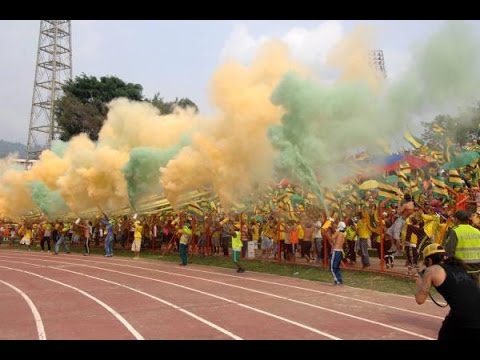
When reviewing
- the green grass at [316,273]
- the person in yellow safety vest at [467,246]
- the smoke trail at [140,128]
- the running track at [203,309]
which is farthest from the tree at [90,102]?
the person in yellow safety vest at [467,246]

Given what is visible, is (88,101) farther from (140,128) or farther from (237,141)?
(237,141)

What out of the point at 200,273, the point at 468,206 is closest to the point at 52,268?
the point at 200,273

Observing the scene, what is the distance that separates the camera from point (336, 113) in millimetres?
13383

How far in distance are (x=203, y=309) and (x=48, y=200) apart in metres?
22.2

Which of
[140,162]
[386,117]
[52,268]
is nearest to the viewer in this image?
[386,117]

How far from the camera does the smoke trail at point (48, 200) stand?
1105 inches

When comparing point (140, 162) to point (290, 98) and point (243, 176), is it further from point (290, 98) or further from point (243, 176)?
point (290, 98)

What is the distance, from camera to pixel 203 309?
8828 mm

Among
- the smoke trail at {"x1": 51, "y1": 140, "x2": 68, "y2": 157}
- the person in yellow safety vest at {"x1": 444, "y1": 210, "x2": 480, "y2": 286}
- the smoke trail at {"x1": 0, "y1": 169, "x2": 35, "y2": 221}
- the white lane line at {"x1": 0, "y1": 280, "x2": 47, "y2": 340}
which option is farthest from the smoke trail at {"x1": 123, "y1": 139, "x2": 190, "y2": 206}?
the person in yellow safety vest at {"x1": 444, "y1": 210, "x2": 480, "y2": 286}

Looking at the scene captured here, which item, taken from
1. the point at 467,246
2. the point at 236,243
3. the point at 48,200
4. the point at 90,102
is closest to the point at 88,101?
the point at 90,102

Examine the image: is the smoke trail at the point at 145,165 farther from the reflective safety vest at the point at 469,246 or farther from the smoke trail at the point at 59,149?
the reflective safety vest at the point at 469,246

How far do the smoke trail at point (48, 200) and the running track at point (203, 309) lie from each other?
14776 millimetres
